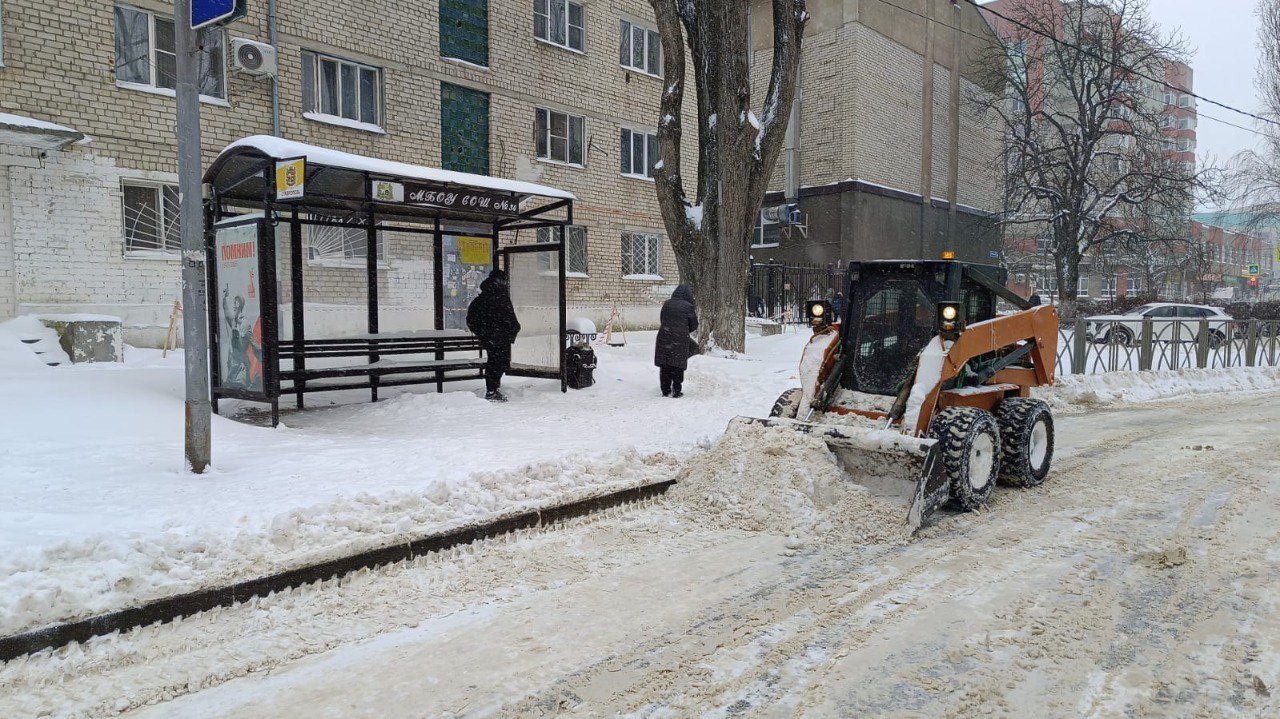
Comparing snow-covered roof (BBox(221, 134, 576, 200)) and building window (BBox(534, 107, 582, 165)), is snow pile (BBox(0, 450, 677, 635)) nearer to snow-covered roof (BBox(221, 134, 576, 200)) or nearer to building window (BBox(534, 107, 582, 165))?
snow-covered roof (BBox(221, 134, 576, 200))

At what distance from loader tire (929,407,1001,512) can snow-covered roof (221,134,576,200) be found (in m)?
5.93

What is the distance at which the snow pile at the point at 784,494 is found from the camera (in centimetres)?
521

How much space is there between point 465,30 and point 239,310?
1173 centimetres

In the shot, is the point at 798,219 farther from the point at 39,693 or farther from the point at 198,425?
the point at 39,693

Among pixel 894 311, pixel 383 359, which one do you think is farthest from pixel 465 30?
pixel 894 311

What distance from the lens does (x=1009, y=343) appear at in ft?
21.3

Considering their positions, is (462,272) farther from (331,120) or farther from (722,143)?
(722,143)

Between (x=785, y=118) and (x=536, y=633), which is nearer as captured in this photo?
(x=536, y=633)

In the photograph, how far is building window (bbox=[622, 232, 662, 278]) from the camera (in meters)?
20.7

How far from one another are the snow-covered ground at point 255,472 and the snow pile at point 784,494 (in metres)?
0.74

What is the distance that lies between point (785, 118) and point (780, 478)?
960 cm

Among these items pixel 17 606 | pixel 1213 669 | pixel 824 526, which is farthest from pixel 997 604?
pixel 17 606

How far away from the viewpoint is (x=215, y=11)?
5184mm

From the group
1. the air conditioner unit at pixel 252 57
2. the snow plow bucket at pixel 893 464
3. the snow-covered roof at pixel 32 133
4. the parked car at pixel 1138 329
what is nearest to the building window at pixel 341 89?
the air conditioner unit at pixel 252 57
